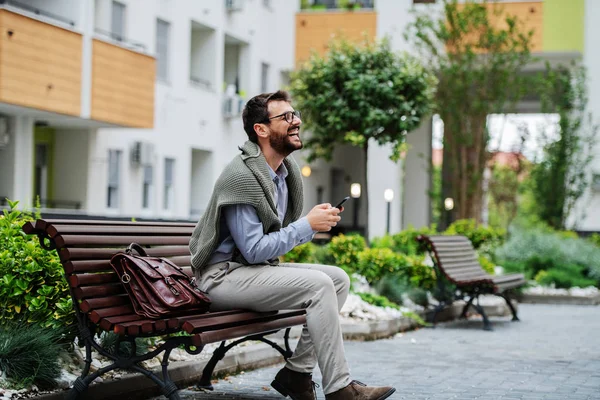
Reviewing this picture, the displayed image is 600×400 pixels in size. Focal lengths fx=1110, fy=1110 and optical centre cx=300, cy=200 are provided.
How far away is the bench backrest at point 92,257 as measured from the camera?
5.88 metres

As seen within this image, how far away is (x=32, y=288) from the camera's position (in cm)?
679

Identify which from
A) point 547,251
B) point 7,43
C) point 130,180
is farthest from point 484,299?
point 130,180

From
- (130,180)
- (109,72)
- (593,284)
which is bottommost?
(593,284)

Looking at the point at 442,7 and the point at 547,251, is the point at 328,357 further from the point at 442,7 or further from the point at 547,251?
the point at 442,7

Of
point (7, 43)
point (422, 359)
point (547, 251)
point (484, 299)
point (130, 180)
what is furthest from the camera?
point (130, 180)

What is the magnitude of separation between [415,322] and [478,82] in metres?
15.9

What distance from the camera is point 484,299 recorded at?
15.9m

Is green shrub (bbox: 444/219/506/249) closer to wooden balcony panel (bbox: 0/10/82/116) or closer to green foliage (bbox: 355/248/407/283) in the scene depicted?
green foliage (bbox: 355/248/407/283)

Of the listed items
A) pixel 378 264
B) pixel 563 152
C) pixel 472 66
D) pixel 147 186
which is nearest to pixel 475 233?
pixel 378 264

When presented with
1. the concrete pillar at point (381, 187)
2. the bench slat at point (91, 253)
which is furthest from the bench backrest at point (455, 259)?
the concrete pillar at point (381, 187)

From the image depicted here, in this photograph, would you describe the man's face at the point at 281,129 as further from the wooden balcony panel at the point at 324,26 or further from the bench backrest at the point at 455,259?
the wooden balcony panel at the point at 324,26

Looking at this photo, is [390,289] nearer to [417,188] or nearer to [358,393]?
[358,393]

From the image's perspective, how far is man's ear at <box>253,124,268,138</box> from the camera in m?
6.52

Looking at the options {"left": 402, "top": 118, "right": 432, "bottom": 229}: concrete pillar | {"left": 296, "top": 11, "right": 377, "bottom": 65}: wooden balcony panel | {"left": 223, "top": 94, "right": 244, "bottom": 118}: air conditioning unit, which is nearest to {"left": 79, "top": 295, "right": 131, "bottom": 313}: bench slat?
{"left": 223, "top": 94, "right": 244, "bottom": 118}: air conditioning unit
